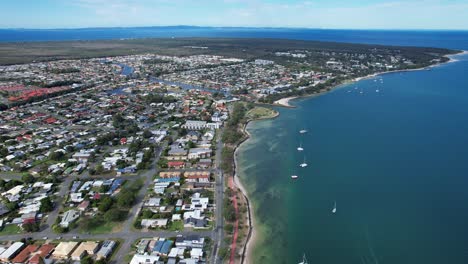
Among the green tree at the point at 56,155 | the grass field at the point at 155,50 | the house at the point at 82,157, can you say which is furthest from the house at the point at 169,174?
the grass field at the point at 155,50

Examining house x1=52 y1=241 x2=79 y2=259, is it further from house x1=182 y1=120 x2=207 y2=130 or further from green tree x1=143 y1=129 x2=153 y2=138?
house x1=182 y1=120 x2=207 y2=130

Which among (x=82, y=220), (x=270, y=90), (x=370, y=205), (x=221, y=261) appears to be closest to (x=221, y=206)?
(x=221, y=261)

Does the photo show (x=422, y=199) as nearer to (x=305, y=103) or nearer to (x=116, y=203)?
(x=116, y=203)

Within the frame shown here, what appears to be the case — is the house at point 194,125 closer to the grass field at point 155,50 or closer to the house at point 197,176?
the house at point 197,176

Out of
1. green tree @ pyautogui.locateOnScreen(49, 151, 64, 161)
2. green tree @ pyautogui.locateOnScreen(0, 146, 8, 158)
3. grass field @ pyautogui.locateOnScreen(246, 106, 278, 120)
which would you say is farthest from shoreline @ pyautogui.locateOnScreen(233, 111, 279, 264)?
green tree @ pyautogui.locateOnScreen(0, 146, 8, 158)

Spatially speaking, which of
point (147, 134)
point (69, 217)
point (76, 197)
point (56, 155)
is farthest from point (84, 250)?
point (147, 134)

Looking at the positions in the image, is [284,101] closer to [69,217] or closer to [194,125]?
[194,125]
